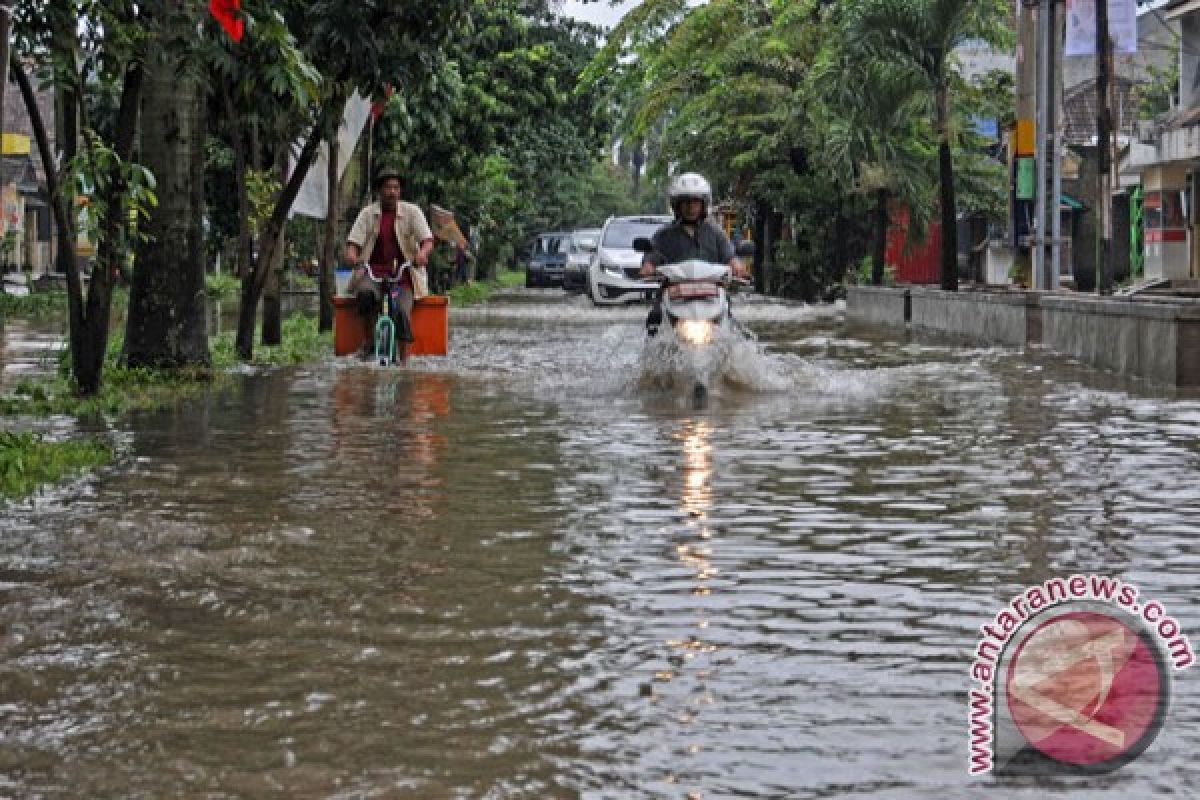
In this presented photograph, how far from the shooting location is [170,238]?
59.0 feet

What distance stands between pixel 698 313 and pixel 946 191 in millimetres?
19061

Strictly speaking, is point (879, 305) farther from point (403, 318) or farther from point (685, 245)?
point (685, 245)

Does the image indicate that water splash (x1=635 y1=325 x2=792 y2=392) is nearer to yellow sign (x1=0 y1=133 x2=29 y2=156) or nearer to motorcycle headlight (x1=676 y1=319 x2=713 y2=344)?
motorcycle headlight (x1=676 y1=319 x2=713 y2=344)

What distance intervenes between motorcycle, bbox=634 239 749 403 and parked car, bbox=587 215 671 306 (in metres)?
23.9

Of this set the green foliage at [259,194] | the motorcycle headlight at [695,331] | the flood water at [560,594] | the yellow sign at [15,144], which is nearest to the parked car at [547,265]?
the yellow sign at [15,144]

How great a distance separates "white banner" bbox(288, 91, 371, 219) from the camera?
2589 cm

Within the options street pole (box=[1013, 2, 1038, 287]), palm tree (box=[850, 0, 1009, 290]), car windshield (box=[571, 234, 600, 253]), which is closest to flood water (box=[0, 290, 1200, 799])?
street pole (box=[1013, 2, 1038, 287])

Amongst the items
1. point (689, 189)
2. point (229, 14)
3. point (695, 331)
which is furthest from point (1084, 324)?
point (229, 14)

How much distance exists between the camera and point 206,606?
7.42 metres

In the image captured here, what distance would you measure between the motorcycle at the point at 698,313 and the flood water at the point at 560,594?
1.36 meters

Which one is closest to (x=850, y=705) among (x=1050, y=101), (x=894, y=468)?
(x=894, y=468)

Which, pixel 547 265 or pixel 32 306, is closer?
pixel 32 306

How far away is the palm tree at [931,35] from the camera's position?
112 feet

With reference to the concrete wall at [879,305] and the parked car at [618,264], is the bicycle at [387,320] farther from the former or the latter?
the parked car at [618,264]
